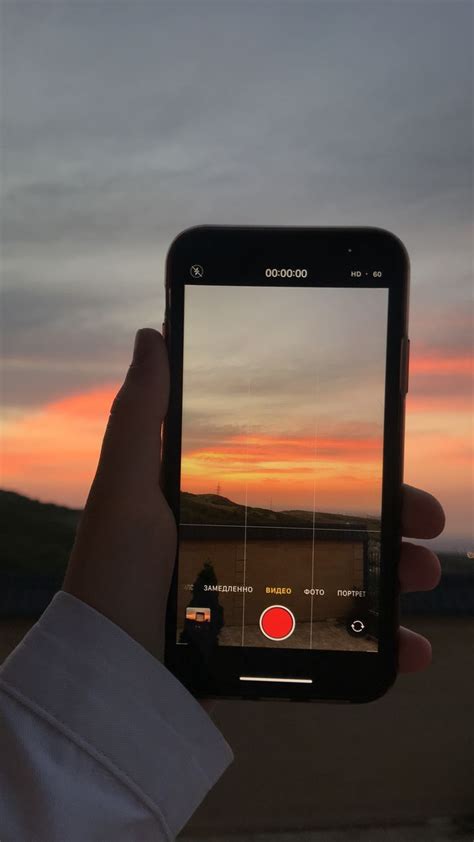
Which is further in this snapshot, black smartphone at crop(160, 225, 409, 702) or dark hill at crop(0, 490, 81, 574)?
dark hill at crop(0, 490, 81, 574)

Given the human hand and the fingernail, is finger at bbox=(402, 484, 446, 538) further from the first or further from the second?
the fingernail

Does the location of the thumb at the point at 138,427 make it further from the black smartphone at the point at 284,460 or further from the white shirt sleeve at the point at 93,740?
the white shirt sleeve at the point at 93,740

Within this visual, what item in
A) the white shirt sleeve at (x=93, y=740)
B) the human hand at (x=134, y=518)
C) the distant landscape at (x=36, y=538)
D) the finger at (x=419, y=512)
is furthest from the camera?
the distant landscape at (x=36, y=538)

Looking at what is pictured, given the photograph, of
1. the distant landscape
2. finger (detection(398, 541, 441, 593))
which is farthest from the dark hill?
finger (detection(398, 541, 441, 593))

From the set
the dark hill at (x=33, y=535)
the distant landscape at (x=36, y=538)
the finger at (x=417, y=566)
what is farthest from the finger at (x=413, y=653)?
the dark hill at (x=33, y=535)

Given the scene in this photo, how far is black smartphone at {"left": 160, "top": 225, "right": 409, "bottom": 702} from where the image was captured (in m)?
0.56

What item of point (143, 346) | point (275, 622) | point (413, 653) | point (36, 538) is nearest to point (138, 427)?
point (143, 346)

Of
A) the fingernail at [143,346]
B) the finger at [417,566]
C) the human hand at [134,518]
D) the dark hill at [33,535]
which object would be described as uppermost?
the fingernail at [143,346]

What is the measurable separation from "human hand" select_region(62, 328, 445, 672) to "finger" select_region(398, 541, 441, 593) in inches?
1.8

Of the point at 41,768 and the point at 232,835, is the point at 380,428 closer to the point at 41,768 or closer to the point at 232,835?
the point at 41,768

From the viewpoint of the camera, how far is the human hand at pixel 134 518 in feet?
1.60

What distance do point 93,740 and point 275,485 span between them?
0.25 m

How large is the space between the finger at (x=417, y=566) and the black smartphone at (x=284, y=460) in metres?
0.05

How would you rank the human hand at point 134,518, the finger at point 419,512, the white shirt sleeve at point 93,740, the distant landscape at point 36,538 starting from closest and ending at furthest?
1. the white shirt sleeve at point 93,740
2. the human hand at point 134,518
3. the finger at point 419,512
4. the distant landscape at point 36,538
